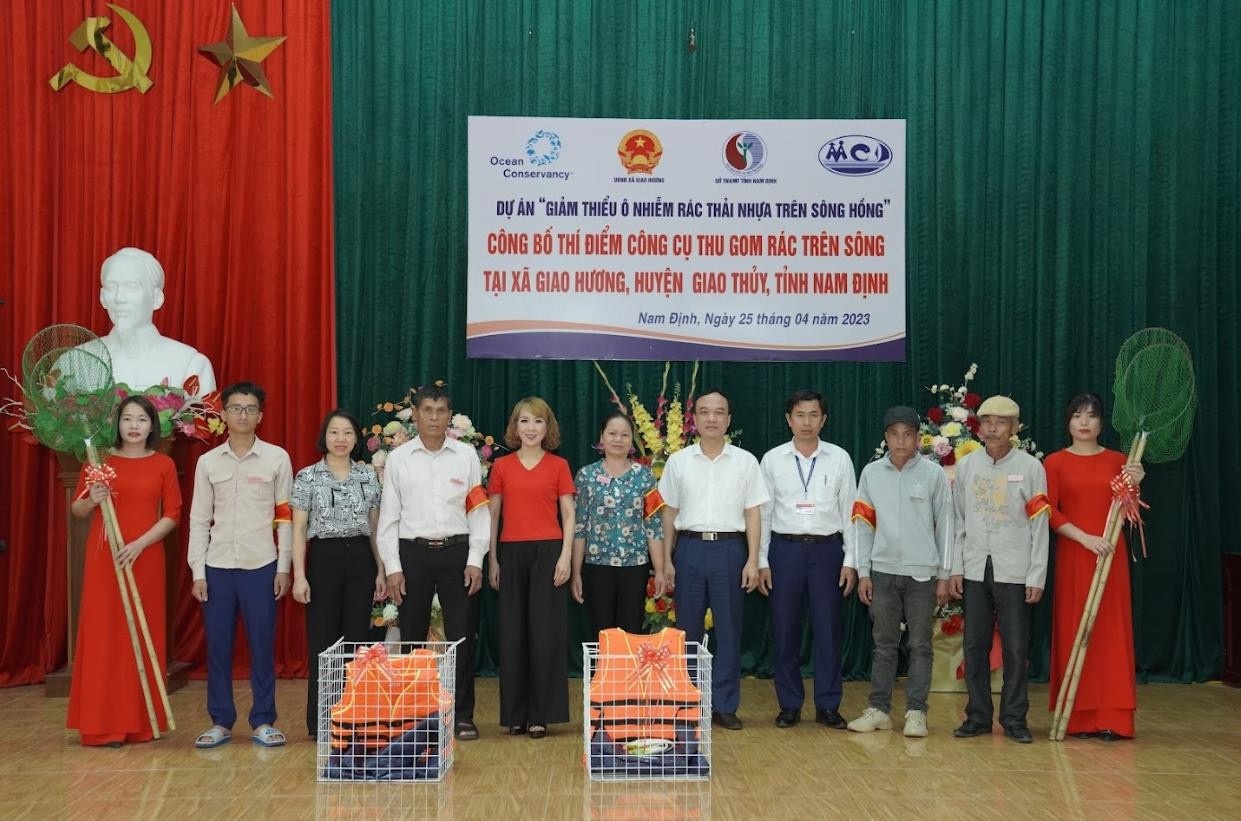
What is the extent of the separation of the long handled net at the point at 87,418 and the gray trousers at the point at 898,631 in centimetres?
A: 281

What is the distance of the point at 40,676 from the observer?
6.29m

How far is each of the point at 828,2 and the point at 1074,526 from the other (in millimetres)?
3197

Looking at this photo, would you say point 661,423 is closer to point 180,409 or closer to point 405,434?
point 405,434

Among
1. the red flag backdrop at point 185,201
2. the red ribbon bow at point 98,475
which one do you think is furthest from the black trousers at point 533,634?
the red flag backdrop at point 185,201

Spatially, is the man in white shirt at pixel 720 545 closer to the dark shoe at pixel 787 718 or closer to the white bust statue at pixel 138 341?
the dark shoe at pixel 787 718

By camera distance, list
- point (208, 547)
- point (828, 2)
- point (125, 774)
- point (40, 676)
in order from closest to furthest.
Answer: point (125, 774) → point (208, 547) → point (40, 676) → point (828, 2)

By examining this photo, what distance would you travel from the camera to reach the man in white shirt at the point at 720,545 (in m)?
5.12

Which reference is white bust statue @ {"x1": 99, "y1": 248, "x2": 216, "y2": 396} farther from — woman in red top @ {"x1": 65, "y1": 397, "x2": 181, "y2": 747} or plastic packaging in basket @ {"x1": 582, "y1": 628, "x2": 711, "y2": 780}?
plastic packaging in basket @ {"x1": 582, "y1": 628, "x2": 711, "y2": 780}

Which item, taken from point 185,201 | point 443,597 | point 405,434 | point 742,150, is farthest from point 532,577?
point 185,201

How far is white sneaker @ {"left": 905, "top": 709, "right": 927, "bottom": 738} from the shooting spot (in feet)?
16.4

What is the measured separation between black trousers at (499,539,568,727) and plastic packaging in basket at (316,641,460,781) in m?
0.66

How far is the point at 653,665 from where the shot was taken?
4270mm

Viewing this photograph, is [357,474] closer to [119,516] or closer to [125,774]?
[119,516]

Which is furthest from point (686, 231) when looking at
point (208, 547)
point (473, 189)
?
point (208, 547)
